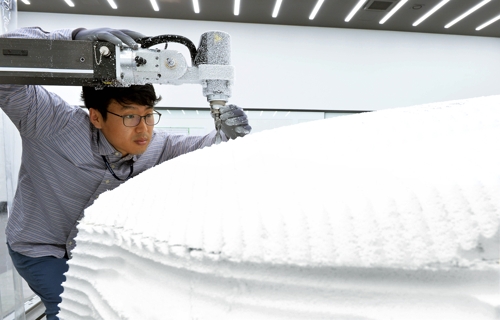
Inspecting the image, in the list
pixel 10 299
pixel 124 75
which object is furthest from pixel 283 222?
pixel 10 299

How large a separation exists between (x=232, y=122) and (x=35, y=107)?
41cm

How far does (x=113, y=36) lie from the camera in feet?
1.89

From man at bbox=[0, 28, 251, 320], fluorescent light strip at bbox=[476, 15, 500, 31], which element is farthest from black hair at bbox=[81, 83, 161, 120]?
fluorescent light strip at bbox=[476, 15, 500, 31]

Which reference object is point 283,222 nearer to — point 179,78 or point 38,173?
point 179,78

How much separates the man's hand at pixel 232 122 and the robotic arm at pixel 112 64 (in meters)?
0.03

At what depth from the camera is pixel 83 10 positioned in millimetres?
2547

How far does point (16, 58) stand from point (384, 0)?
2.43 m

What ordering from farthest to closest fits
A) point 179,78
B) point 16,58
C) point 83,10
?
point 83,10
point 179,78
point 16,58

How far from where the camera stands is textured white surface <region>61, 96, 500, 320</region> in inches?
8.0

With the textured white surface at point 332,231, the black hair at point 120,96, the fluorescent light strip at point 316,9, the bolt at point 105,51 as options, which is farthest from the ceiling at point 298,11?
the textured white surface at point 332,231

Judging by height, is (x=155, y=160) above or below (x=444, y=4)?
below

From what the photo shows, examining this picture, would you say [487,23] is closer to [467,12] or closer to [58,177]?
[467,12]

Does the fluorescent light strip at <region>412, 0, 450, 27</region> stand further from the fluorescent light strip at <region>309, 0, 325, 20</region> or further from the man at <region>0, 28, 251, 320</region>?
the man at <region>0, 28, 251, 320</region>

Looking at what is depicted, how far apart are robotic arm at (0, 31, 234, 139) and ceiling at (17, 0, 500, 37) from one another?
1.99 meters
